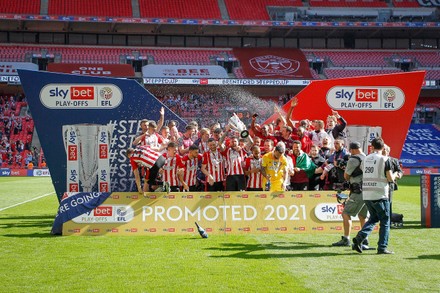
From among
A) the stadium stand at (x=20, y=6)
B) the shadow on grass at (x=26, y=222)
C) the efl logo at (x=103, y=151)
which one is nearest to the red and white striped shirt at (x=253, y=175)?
the efl logo at (x=103, y=151)

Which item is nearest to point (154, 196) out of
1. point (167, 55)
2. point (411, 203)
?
point (411, 203)

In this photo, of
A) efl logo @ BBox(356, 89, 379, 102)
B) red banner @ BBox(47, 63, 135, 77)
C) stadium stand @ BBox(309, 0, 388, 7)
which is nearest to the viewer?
efl logo @ BBox(356, 89, 379, 102)

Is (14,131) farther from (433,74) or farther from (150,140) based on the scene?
(150,140)

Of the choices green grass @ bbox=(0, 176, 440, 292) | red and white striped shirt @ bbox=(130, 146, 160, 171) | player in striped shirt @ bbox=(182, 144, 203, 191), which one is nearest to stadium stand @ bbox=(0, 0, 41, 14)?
player in striped shirt @ bbox=(182, 144, 203, 191)

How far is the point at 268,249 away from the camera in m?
10.2

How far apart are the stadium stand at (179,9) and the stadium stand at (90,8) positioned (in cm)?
134

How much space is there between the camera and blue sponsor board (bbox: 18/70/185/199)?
564 inches

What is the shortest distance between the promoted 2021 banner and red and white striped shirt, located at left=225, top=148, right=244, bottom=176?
90cm

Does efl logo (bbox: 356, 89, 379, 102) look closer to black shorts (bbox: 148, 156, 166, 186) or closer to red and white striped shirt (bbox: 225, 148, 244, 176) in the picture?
red and white striped shirt (bbox: 225, 148, 244, 176)

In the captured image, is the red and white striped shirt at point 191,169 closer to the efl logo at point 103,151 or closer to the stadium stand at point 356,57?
the efl logo at point 103,151

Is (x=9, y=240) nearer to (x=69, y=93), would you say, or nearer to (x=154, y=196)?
(x=154, y=196)

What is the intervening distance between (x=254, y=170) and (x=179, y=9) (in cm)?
3856

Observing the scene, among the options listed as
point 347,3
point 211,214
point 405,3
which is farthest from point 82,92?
point 405,3

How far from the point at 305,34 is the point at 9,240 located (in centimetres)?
4352
